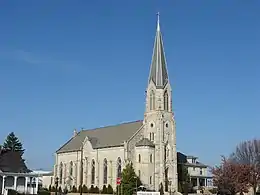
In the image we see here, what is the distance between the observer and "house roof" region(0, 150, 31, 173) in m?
79.4

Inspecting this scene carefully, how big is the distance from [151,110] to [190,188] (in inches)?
835

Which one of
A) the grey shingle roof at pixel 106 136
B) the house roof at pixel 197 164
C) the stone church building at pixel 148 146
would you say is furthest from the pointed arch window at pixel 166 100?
the house roof at pixel 197 164

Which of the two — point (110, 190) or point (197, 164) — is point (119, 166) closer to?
point (110, 190)

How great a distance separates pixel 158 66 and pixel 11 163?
35640 millimetres

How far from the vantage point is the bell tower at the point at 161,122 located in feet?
278

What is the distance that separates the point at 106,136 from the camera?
9719 cm

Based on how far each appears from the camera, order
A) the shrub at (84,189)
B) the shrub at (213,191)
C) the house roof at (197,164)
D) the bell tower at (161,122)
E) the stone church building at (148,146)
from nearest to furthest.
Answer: the stone church building at (148,146), the bell tower at (161,122), the shrub at (84,189), the shrub at (213,191), the house roof at (197,164)

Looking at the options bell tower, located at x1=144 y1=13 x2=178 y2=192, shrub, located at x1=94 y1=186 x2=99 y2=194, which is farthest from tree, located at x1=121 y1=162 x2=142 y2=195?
shrub, located at x1=94 y1=186 x2=99 y2=194

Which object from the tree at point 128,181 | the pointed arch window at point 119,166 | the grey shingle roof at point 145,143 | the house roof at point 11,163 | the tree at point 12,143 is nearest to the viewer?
the tree at point 128,181

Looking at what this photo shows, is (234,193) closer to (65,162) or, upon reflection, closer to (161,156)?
(161,156)

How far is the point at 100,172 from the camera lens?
92938mm

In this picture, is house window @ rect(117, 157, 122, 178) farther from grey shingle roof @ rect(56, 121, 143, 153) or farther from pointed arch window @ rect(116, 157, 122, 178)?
grey shingle roof @ rect(56, 121, 143, 153)

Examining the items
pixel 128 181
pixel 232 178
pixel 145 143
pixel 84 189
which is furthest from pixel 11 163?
pixel 232 178

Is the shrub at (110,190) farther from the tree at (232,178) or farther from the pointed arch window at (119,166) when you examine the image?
the tree at (232,178)
